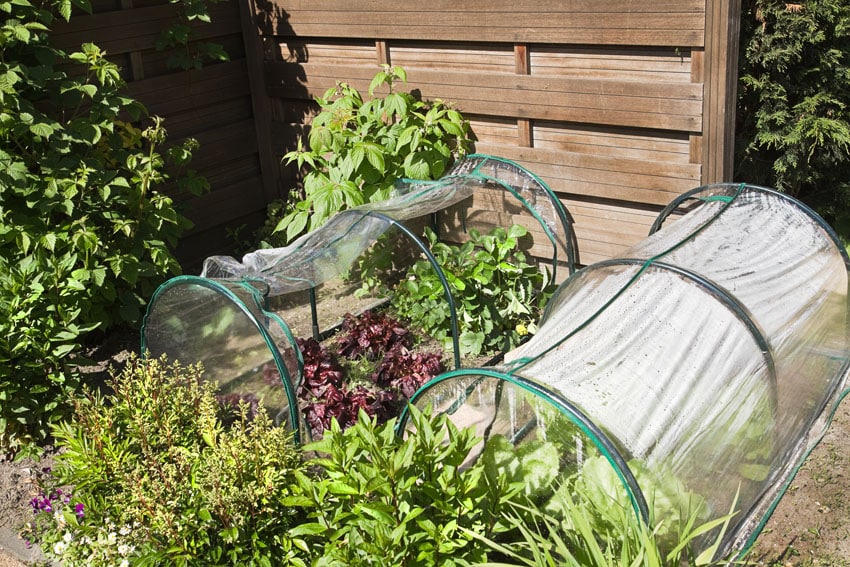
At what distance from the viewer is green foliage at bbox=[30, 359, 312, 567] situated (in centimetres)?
302

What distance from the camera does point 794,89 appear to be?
16.6 feet

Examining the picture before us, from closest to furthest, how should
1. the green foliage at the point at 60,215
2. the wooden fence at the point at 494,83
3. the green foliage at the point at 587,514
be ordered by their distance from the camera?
the green foliage at the point at 587,514, the green foliage at the point at 60,215, the wooden fence at the point at 494,83

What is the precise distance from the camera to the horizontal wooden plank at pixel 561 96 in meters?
4.51

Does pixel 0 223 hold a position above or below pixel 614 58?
below

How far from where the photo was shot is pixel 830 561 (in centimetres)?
332

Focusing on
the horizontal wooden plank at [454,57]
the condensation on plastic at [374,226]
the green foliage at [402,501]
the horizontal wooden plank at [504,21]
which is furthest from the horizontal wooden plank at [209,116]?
the green foliage at [402,501]

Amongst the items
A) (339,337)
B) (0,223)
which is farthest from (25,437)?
(339,337)

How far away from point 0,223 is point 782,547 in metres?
4.02

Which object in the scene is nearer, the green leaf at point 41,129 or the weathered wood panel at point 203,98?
the green leaf at point 41,129

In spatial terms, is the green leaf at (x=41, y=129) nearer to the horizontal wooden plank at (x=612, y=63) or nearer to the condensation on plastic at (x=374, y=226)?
the condensation on plastic at (x=374, y=226)

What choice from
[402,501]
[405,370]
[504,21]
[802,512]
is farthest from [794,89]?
[402,501]

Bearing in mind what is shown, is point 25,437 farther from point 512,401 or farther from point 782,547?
point 782,547

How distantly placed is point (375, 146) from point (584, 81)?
1.29 m

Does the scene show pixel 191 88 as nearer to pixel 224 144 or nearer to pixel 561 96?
pixel 224 144
